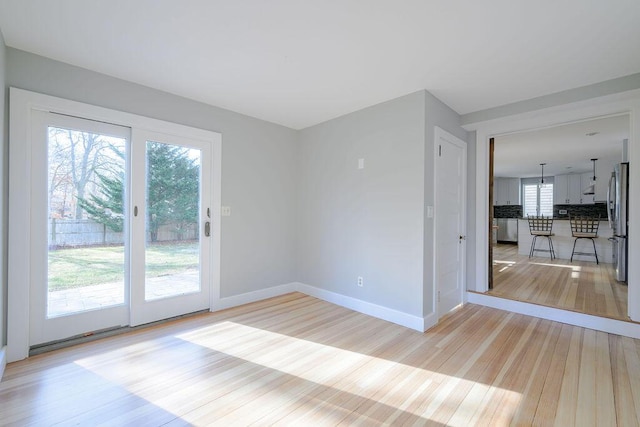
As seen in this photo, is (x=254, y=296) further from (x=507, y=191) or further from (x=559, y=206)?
(x=507, y=191)

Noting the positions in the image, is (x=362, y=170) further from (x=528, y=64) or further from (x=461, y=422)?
(x=461, y=422)

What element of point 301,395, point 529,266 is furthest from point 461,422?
point 529,266

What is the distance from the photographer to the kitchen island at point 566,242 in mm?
5902

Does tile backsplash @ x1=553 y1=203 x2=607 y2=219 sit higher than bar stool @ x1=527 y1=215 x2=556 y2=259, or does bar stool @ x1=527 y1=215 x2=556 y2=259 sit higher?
tile backsplash @ x1=553 y1=203 x2=607 y2=219

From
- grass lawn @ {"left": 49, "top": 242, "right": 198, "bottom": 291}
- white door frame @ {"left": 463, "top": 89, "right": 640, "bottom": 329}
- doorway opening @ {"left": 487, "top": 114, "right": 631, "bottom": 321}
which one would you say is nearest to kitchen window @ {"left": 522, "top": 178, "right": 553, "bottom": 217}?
doorway opening @ {"left": 487, "top": 114, "right": 631, "bottom": 321}

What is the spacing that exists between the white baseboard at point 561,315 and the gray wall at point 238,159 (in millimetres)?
2620

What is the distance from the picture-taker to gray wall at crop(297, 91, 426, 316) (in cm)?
288

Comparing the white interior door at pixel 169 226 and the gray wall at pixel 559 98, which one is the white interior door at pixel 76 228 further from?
the gray wall at pixel 559 98

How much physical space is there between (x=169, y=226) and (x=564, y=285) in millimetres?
5445

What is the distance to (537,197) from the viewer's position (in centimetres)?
978

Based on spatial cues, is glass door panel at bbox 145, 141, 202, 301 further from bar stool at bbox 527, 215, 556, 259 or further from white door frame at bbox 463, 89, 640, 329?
bar stool at bbox 527, 215, 556, 259

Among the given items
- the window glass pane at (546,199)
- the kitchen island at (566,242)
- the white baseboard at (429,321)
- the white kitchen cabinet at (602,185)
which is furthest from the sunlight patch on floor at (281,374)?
the window glass pane at (546,199)

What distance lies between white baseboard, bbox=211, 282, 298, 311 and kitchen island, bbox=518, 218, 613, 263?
635 centimetres

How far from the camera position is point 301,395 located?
71.1 inches
